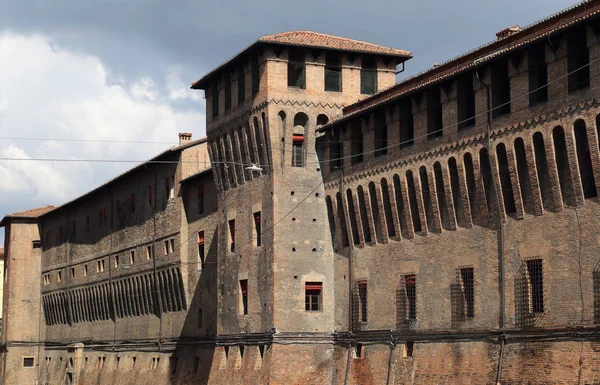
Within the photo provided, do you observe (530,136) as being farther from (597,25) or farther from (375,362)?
(375,362)

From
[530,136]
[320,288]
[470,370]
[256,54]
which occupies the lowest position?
[470,370]

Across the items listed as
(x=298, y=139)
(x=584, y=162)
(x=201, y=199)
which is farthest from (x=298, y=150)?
(x=584, y=162)

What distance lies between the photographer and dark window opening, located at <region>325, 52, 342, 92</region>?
39.0 meters

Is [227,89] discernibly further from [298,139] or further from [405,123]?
[405,123]

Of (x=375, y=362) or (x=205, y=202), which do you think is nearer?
(x=375, y=362)

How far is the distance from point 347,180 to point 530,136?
33.2ft

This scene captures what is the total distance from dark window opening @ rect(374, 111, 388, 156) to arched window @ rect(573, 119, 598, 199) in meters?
9.53

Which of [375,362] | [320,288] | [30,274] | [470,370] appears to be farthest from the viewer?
[30,274]

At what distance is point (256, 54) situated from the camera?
39125mm

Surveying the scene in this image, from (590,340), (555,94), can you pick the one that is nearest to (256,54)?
(555,94)

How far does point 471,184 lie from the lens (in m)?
31.1

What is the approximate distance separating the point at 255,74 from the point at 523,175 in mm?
13470

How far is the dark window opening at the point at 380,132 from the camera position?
3550 centimetres

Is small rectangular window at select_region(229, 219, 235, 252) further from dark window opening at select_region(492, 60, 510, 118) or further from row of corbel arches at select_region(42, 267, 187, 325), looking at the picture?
dark window opening at select_region(492, 60, 510, 118)
